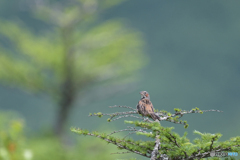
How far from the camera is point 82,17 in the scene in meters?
10.4

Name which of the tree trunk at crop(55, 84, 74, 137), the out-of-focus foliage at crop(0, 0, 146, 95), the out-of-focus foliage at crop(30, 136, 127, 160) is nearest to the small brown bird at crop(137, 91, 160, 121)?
the out-of-focus foliage at crop(30, 136, 127, 160)

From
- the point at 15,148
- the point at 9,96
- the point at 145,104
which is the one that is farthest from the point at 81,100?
the point at 9,96

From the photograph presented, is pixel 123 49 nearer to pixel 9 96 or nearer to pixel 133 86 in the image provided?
pixel 133 86

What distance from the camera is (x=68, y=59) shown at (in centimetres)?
1072

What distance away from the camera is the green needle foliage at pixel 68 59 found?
1076 centimetres

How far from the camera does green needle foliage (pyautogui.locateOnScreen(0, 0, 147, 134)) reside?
424 inches

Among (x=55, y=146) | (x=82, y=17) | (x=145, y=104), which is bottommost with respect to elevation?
(x=145, y=104)

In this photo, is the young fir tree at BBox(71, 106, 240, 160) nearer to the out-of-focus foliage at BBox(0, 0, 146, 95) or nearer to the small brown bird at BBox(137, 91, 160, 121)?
the small brown bird at BBox(137, 91, 160, 121)

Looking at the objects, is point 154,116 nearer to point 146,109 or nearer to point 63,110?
point 146,109

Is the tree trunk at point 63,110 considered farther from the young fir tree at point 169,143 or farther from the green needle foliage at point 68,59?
the young fir tree at point 169,143

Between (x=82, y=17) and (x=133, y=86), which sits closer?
(x=82, y=17)

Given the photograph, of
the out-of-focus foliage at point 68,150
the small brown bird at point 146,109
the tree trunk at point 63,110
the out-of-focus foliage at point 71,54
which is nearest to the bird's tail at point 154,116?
the small brown bird at point 146,109

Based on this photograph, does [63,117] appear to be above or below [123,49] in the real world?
below

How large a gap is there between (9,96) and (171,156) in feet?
93.0
